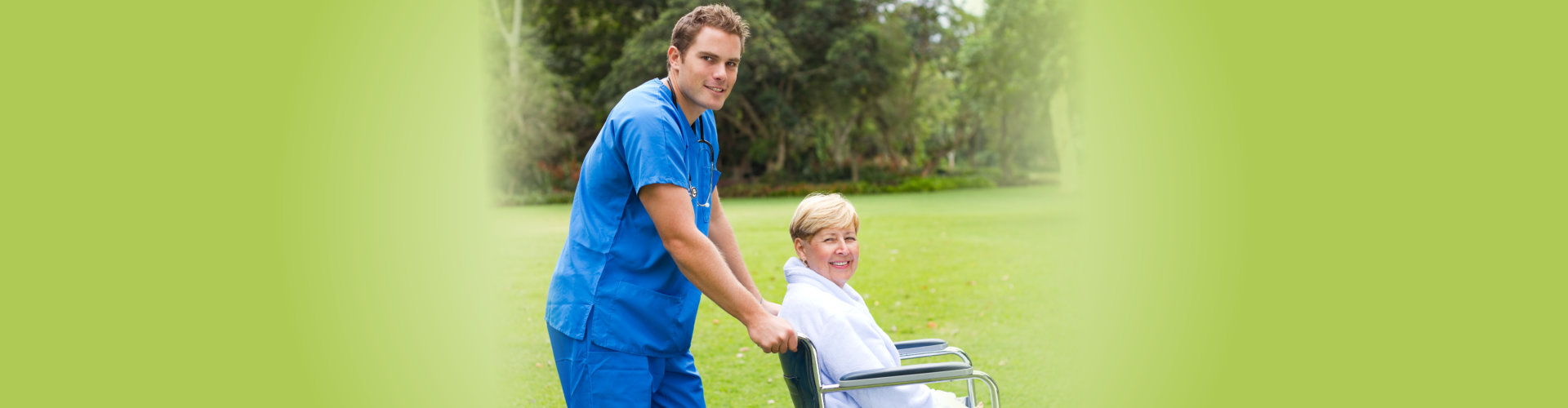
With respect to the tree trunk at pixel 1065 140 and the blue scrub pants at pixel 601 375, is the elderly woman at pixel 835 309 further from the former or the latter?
the tree trunk at pixel 1065 140

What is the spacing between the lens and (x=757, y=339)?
215 centimetres

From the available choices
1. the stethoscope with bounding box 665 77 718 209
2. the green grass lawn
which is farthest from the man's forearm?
the green grass lawn

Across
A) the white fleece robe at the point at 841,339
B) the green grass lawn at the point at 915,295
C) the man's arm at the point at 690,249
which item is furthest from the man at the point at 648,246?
the green grass lawn at the point at 915,295


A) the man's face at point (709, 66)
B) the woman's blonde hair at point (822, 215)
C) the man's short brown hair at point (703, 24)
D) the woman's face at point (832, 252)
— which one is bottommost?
the woman's face at point (832, 252)

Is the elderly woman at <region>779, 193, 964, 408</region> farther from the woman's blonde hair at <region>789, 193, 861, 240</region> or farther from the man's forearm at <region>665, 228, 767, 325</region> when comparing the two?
the man's forearm at <region>665, 228, 767, 325</region>

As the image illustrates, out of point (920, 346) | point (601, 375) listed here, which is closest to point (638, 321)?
point (601, 375)

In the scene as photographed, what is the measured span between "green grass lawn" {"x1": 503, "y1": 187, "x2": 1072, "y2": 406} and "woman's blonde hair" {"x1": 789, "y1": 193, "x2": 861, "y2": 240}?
2085 mm

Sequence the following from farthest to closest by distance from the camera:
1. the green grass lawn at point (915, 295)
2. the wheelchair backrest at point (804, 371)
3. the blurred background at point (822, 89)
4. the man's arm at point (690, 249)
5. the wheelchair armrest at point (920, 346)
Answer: the blurred background at point (822, 89), the green grass lawn at point (915, 295), the wheelchair armrest at point (920, 346), the wheelchair backrest at point (804, 371), the man's arm at point (690, 249)

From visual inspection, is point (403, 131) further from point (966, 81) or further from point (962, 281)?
point (966, 81)

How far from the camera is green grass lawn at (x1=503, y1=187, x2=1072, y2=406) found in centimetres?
490

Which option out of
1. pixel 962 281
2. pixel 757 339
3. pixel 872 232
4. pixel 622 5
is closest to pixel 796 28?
pixel 622 5

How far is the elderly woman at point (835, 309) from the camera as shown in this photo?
2.32m

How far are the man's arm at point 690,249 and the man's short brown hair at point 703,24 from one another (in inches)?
12.8

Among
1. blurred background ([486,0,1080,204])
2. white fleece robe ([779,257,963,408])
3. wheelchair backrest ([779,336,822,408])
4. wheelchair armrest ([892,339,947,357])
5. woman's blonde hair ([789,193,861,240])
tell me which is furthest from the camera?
blurred background ([486,0,1080,204])
